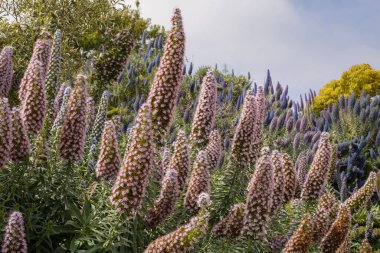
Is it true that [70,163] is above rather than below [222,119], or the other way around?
below

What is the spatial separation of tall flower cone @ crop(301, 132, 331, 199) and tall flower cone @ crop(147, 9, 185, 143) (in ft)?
5.25

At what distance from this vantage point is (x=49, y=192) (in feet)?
16.5

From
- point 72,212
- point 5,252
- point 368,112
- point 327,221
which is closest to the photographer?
point 5,252

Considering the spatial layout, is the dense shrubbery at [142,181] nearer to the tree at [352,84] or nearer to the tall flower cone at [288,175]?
the tall flower cone at [288,175]

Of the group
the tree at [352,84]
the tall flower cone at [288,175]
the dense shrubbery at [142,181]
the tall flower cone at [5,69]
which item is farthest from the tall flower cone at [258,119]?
the tree at [352,84]

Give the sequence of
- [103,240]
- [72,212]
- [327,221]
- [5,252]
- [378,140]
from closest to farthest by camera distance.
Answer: [5,252], [103,240], [72,212], [327,221], [378,140]

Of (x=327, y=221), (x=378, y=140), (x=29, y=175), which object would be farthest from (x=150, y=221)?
(x=378, y=140)

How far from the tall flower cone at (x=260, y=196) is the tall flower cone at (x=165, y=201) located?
1.94 ft

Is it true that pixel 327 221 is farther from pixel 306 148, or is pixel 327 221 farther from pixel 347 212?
pixel 306 148

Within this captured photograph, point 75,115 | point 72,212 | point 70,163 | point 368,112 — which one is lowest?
point 72,212

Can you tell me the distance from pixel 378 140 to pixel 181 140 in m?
8.94

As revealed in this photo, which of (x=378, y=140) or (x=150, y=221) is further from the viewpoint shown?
(x=378, y=140)

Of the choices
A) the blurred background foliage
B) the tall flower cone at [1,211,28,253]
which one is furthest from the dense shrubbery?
the blurred background foliage

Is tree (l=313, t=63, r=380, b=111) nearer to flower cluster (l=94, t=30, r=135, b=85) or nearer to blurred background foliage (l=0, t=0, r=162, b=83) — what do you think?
blurred background foliage (l=0, t=0, r=162, b=83)
